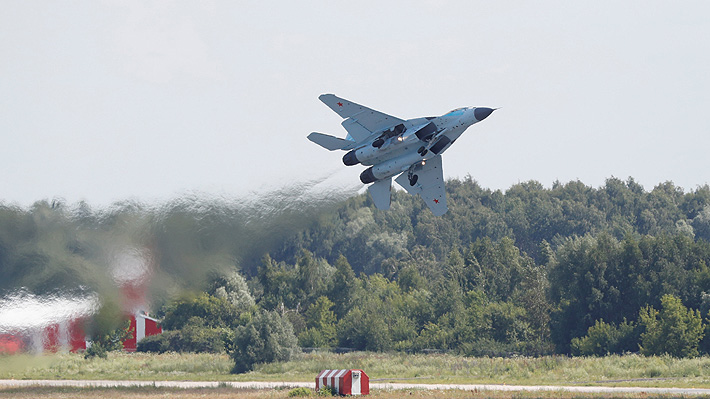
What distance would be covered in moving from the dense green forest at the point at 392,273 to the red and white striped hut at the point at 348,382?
346 inches

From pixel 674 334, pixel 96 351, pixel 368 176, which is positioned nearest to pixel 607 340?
pixel 674 334

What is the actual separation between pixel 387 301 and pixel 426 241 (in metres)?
60.7

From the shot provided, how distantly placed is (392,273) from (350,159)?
102422mm

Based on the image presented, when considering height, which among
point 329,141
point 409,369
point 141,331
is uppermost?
point 329,141

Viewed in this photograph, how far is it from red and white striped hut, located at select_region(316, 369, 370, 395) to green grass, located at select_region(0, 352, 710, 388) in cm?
1087

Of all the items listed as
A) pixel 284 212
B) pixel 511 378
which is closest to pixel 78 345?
pixel 284 212

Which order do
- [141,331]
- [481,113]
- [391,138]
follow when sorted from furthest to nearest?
1. [141,331]
2. [391,138]
3. [481,113]

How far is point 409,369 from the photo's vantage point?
6159 cm

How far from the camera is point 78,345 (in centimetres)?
5025

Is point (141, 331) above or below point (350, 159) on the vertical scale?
below

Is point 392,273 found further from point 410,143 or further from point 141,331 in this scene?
point 410,143

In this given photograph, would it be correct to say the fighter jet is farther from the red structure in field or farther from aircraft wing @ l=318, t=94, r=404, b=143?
the red structure in field

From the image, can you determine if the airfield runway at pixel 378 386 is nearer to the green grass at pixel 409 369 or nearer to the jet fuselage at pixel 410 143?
the green grass at pixel 409 369

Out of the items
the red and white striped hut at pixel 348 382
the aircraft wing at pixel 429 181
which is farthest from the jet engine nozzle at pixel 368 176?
the red and white striped hut at pixel 348 382
